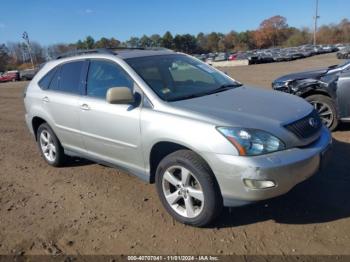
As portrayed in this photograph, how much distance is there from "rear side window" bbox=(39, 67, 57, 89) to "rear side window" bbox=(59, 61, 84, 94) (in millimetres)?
291

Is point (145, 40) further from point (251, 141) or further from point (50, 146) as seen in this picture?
point (251, 141)

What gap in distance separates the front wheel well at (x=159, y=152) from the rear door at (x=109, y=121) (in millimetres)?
133

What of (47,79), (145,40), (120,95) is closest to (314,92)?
(120,95)

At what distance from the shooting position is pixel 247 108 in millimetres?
3686

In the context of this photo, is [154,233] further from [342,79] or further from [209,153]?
[342,79]

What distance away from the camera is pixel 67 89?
16.8 feet

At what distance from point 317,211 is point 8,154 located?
5.67 meters

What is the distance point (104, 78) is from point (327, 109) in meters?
4.06

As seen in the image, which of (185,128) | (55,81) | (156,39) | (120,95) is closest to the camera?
(185,128)

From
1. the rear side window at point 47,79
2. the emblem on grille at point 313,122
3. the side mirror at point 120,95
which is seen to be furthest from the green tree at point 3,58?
the emblem on grille at point 313,122

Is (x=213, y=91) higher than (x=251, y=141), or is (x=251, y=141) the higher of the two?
(x=213, y=91)

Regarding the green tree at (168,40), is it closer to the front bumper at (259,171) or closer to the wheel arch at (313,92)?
the wheel arch at (313,92)

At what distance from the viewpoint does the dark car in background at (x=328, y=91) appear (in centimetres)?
617

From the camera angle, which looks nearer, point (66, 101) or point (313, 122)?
point (313, 122)
